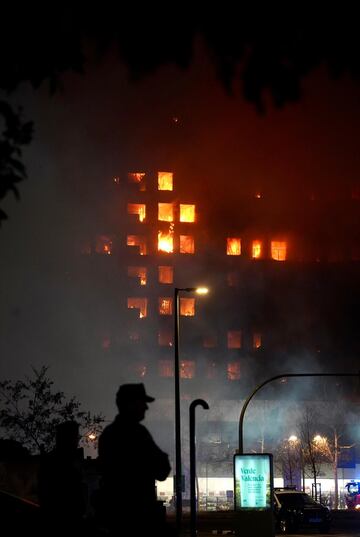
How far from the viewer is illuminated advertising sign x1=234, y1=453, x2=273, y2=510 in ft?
65.3

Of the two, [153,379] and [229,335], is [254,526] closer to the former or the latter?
[153,379]

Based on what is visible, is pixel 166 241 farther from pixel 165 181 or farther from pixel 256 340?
pixel 256 340

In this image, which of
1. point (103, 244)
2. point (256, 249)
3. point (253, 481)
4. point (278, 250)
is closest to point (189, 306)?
point (103, 244)

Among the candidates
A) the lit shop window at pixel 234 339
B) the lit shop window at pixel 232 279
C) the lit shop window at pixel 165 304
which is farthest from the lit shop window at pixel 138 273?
the lit shop window at pixel 234 339

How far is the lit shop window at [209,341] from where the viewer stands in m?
102

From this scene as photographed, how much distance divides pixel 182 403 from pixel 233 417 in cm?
584

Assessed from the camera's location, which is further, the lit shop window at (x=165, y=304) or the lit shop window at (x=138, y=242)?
the lit shop window at (x=138, y=242)

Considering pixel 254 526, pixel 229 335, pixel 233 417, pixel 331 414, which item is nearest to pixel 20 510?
pixel 254 526

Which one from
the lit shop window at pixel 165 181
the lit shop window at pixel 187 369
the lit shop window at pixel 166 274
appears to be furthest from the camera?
the lit shop window at pixel 165 181

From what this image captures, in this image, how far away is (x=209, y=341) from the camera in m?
102

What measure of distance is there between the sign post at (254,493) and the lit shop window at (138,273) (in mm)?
85124

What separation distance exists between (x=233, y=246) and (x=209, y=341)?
47.1ft

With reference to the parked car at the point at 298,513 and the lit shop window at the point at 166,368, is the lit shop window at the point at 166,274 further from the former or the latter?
the parked car at the point at 298,513

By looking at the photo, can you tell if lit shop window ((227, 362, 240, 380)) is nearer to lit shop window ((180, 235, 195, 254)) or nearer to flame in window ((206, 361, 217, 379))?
flame in window ((206, 361, 217, 379))
